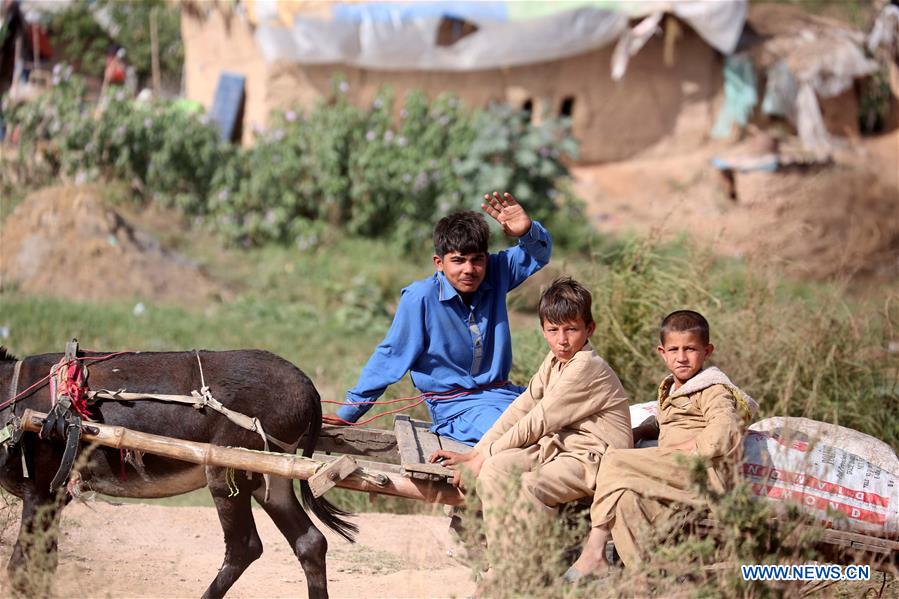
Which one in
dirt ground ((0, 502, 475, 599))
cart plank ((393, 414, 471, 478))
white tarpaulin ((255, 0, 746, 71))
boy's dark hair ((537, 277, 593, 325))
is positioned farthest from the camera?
white tarpaulin ((255, 0, 746, 71))

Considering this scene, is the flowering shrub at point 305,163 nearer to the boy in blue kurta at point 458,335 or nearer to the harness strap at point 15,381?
the boy in blue kurta at point 458,335

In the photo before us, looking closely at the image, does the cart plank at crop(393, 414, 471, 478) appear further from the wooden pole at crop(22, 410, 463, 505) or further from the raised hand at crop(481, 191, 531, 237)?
the raised hand at crop(481, 191, 531, 237)

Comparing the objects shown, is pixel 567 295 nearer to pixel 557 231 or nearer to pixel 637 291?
pixel 637 291

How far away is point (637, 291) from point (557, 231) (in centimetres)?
634

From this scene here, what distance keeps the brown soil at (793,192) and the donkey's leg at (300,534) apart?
7757 millimetres

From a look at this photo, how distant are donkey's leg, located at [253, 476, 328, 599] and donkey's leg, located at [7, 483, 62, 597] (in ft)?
2.76

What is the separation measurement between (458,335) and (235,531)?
1.31 meters

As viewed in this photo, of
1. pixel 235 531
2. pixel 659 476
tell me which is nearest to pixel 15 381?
pixel 235 531

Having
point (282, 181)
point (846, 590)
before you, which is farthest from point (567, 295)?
point (282, 181)

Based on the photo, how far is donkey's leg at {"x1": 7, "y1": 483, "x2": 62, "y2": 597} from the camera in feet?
11.9

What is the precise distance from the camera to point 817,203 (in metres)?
12.9

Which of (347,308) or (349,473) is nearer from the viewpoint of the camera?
(349,473)

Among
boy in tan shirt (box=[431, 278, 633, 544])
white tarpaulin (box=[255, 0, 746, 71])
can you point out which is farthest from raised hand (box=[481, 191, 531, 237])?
white tarpaulin (box=[255, 0, 746, 71])

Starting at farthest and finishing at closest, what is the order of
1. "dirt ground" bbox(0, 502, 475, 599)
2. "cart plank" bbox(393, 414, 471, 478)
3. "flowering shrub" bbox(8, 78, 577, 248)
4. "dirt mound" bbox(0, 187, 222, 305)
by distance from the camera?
"flowering shrub" bbox(8, 78, 577, 248) < "dirt mound" bbox(0, 187, 222, 305) < "dirt ground" bbox(0, 502, 475, 599) < "cart plank" bbox(393, 414, 471, 478)
